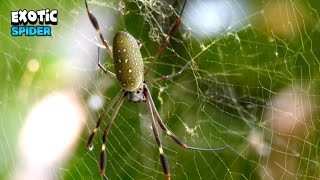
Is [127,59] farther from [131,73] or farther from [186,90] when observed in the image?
[186,90]

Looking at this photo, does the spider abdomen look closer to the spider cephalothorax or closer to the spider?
the spider

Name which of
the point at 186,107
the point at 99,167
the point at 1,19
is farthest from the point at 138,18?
the point at 1,19

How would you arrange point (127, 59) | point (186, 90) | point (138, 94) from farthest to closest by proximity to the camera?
point (186, 90) → point (138, 94) → point (127, 59)

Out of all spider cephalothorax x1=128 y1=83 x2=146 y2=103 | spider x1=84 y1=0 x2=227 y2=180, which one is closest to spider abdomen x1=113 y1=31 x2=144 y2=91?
spider x1=84 y1=0 x2=227 y2=180

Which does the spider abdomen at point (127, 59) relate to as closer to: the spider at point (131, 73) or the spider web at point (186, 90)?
the spider at point (131, 73)

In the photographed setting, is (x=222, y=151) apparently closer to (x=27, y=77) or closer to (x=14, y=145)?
(x=27, y=77)

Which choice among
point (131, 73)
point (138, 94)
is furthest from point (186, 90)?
point (131, 73)
